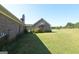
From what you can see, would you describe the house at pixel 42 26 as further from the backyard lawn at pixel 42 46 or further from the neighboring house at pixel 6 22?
the neighboring house at pixel 6 22

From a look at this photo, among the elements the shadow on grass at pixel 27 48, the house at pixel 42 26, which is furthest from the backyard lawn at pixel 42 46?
the house at pixel 42 26

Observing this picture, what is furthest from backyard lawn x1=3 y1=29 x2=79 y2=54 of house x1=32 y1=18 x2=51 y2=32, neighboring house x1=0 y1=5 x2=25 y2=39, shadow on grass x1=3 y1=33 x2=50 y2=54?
house x1=32 y1=18 x2=51 y2=32

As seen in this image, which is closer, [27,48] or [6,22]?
[6,22]

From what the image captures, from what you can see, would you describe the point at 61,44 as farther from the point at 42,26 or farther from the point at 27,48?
the point at 42,26

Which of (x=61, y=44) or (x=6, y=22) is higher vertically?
(x=6, y=22)

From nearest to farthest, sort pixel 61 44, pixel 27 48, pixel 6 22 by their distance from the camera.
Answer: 1. pixel 6 22
2. pixel 27 48
3. pixel 61 44

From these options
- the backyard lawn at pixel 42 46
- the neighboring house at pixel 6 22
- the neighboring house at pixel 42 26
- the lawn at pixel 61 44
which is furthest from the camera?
the neighboring house at pixel 42 26

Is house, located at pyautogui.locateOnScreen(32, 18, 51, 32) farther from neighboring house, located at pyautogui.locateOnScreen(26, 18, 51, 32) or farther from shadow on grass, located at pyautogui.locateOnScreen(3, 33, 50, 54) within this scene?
shadow on grass, located at pyautogui.locateOnScreen(3, 33, 50, 54)

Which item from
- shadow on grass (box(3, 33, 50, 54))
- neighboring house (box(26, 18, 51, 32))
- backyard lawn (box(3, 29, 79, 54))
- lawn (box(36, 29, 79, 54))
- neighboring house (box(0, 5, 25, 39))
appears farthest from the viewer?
neighboring house (box(26, 18, 51, 32))

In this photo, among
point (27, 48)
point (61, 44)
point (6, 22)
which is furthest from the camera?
point (61, 44)

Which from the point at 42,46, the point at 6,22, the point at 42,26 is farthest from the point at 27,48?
the point at 42,26

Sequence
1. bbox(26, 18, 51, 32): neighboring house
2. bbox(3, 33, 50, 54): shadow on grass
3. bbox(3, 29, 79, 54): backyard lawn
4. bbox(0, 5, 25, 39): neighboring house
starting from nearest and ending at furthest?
bbox(0, 5, 25, 39): neighboring house → bbox(3, 33, 50, 54): shadow on grass → bbox(3, 29, 79, 54): backyard lawn → bbox(26, 18, 51, 32): neighboring house
